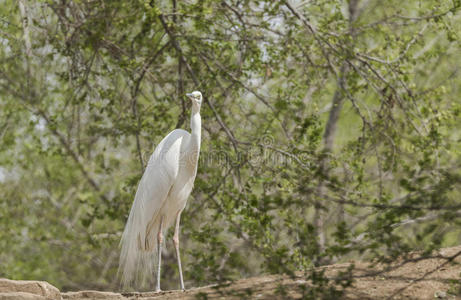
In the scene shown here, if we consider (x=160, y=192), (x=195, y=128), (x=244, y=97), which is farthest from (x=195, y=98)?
(x=244, y=97)

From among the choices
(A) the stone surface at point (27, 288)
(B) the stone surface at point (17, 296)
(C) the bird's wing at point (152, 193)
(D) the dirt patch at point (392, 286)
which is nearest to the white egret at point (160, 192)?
(C) the bird's wing at point (152, 193)

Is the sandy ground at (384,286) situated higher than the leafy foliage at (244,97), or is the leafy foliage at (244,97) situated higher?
the leafy foliage at (244,97)

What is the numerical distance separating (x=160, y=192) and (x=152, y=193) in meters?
0.09

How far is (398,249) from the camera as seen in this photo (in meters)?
2.89

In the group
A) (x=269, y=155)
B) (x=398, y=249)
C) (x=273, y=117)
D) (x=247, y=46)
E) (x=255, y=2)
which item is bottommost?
(x=398, y=249)

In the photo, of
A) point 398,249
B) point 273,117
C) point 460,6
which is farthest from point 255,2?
point 398,249

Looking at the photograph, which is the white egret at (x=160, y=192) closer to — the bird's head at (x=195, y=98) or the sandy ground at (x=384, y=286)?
the bird's head at (x=195, y=98)

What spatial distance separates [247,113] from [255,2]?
1722 millimetres

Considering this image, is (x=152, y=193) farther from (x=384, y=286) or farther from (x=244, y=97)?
(x=384, y=286)

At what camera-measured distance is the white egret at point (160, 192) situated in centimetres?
586

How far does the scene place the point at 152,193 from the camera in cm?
587

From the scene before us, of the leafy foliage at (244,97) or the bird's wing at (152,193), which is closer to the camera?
the bird's wing at (152,193)

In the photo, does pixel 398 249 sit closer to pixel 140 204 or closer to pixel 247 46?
pixel 140 204

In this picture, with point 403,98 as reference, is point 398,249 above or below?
below
